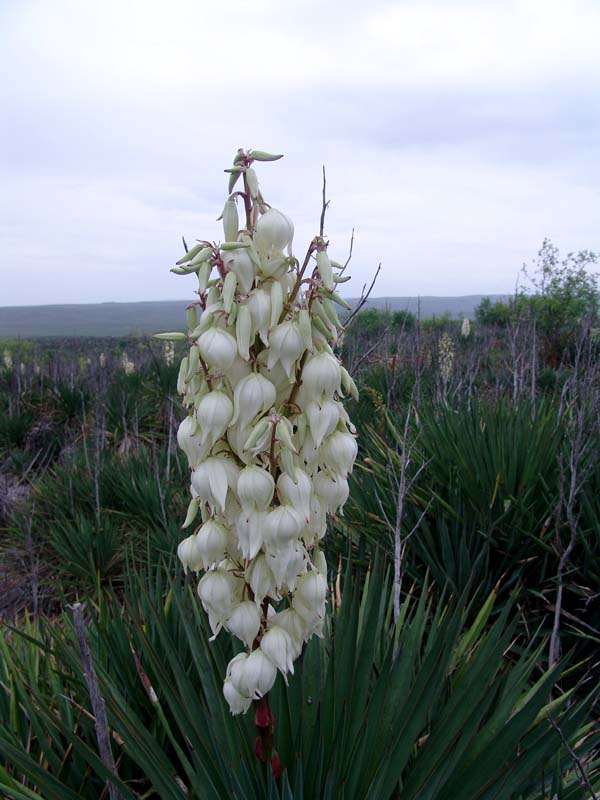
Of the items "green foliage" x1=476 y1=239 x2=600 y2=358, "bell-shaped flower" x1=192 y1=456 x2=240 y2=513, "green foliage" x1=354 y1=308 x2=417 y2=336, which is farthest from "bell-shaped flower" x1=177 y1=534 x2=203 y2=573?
"green foliage" x1=476 y1=239 x2=600 y2=358

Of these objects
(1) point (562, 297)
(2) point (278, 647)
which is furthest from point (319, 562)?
(1) point (562, 297)

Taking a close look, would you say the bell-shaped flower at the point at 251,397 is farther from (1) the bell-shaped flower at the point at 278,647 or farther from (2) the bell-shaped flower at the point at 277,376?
(1) the bell-shaped flower at the point at 278,647

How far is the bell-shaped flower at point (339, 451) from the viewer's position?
1078 mm

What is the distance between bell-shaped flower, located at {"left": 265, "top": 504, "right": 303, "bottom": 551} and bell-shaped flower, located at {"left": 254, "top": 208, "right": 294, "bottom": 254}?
1.52ft

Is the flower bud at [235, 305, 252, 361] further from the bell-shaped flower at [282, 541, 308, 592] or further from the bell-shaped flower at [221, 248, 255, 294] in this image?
the bell-shaped flower at [282, 541, 308, 592]

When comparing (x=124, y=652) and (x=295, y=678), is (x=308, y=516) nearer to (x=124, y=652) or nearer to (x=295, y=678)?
(x=295, y=678)

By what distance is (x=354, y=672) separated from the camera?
1.38 m

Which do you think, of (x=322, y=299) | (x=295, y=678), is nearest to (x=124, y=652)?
(x=295, y=678)

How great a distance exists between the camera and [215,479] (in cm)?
101

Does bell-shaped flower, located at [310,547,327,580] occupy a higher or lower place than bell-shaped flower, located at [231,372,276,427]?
lower

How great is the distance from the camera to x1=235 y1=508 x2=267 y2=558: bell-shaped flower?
1004mm

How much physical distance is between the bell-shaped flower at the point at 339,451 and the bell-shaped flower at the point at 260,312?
0.22 m

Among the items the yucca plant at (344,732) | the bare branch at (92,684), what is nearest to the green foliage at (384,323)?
the yucca plant at (344,732)

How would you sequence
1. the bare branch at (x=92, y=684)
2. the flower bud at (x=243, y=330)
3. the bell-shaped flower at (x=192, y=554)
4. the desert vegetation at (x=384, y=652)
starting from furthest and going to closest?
the desert vegetation at (x=384, y=652) < the bell-shaped flower at (x=192, y=554) < the flower bud at (x=243, y=330) < the bare branch at (x=92, y=684)
